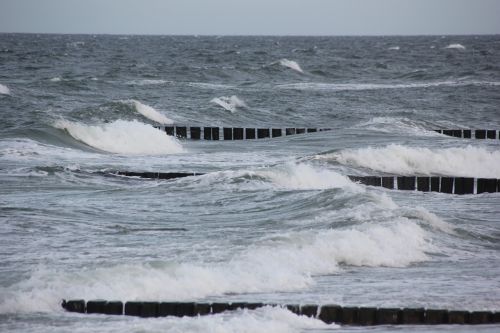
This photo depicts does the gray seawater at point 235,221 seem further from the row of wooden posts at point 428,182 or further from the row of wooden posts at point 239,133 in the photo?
the row of wooden posts at point 239,133

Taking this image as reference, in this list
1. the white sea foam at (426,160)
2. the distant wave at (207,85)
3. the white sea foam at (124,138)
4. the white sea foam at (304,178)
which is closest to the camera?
the white sea foam at (304,178)

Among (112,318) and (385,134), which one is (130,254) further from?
(385,134)

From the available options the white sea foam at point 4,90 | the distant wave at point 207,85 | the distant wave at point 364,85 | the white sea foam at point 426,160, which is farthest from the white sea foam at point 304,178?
the distant wave at point 364,85

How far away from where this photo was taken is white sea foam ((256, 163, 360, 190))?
1714cm

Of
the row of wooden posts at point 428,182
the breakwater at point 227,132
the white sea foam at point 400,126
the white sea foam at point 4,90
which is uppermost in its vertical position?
the white sea foam at point 4,90

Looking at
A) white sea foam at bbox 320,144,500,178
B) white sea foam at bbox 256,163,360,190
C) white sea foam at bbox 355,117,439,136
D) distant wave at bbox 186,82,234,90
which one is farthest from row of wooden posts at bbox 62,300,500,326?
distant wave at bbox 186,82,234,90

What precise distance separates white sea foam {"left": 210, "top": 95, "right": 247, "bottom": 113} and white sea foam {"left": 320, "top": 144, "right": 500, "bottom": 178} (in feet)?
44.0

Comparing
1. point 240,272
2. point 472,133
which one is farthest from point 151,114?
point 240,272

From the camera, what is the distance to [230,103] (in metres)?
35.5

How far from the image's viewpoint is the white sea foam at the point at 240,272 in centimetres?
890

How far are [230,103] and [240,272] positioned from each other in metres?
25.9

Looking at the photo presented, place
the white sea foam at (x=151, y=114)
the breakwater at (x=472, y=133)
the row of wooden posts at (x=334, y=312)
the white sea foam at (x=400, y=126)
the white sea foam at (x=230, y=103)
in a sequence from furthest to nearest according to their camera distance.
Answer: the white sea foam at (x=230, y=103)
the white sea foam at (x=151, y=114)
the white sea foam at (x=400, y=126)
the breakwater at (x=472, y=133)
the row of wooden posts at (x=334, y=312)

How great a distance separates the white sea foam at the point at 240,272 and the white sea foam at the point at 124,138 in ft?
38.1

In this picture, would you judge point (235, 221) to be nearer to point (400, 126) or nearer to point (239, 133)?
point (239, 133)
